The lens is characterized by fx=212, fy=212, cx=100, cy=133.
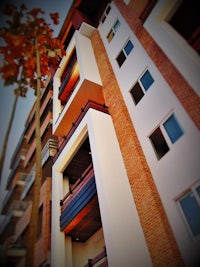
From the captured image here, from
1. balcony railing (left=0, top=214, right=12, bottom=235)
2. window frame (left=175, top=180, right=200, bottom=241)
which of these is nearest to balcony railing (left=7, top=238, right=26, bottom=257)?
balcony railing (left=0, top=214, right=12, bottom=235)

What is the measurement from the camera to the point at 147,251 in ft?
20.8

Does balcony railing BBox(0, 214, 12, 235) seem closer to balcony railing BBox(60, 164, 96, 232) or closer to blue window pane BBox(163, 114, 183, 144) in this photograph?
balcony railing BBox(60, 164, 96, 232)

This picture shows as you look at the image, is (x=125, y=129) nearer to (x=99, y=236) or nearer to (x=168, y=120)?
(x=168, y=120)

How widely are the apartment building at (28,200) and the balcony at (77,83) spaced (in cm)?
284

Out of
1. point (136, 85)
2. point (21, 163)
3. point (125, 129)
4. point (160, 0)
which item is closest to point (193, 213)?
point (125, 129)

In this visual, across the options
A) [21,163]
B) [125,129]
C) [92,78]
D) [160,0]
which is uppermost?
[21,163]

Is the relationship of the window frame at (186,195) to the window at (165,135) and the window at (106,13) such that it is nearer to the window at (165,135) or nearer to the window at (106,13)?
the window at (165,135)

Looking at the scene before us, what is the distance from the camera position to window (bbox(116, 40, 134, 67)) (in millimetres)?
10915

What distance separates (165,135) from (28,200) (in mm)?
18060

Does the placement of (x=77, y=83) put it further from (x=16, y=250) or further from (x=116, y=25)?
(x=16, y=250)

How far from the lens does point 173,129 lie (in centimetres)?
710

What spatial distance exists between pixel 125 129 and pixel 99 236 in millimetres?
5618

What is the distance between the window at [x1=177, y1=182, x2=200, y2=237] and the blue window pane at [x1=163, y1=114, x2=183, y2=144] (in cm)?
168

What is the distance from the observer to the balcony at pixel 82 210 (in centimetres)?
872
